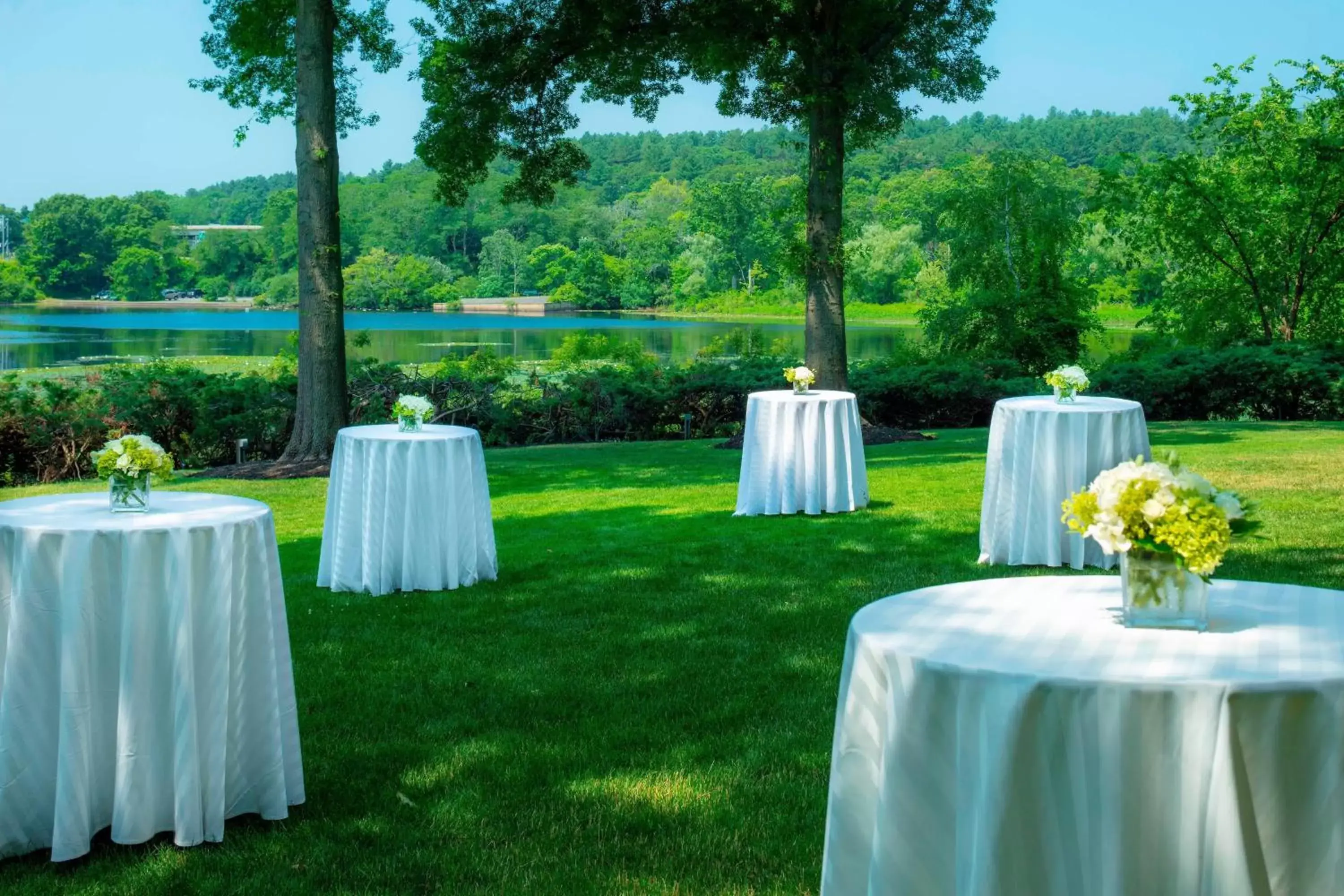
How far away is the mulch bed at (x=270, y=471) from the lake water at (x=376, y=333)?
1439 centimetres

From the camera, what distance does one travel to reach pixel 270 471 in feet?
51.2

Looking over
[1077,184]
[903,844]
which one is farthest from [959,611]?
[1077,184]

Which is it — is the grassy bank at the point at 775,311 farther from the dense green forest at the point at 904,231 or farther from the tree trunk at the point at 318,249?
the tree trunk at the point at 318,249

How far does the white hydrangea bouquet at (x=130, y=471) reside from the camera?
4500 mm

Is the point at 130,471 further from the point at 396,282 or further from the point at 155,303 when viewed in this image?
the point at 155,303

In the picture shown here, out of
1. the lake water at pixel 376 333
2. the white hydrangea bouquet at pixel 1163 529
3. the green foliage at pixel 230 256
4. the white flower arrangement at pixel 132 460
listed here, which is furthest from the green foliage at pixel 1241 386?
the green foliage at pixel 230 256

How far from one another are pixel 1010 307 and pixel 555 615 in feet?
80.5

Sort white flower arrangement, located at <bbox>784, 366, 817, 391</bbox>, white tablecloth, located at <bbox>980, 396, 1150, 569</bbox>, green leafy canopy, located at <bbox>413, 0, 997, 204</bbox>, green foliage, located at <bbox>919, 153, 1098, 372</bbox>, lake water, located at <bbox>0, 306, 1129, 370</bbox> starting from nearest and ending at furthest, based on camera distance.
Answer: white tablecloth, located at <bbox>980, 396, 1150, 569</bbox> → white flower arrangement, located at <bbox>784, 366, 817, 391</bbox> → green leafy canopy, located at <bbox>413, 0, 997, 204</bbox> → green foliage, located at <bbox>919, 153, 1098, 372</bbox> → lake water, located at <bbox>0, 306, 1129, 370</bbox>

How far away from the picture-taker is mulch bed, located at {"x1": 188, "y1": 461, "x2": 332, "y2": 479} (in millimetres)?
15438

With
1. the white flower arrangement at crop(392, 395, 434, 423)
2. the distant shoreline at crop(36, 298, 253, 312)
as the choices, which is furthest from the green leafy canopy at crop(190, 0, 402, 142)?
the distant shoreline at crop(36, 298, 253, 312)

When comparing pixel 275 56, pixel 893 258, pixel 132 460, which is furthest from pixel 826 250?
pixel 893 258

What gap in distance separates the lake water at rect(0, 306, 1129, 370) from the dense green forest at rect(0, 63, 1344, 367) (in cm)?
232

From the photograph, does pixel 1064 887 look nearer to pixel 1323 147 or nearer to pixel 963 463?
pixel 963 463

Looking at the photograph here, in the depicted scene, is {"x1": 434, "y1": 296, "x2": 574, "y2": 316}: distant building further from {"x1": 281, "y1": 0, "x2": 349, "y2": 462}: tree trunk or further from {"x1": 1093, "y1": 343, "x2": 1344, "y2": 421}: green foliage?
{"x1": 281, "y1": 0, "x2": 349, "y2": 462}: tree trunk
